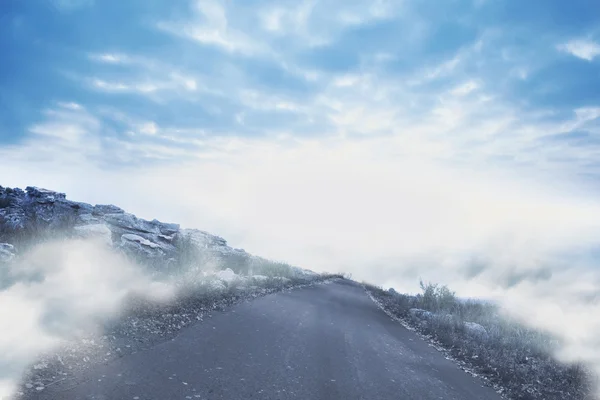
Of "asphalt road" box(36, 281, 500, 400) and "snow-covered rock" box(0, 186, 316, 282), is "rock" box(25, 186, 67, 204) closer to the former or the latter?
"snow-covered rock" box(0, 186, 316, 282)

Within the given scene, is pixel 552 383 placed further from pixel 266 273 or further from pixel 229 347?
pixel 266 273

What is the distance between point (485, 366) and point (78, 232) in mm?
13545

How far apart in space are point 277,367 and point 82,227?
9990mm

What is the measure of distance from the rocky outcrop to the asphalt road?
18.0ft

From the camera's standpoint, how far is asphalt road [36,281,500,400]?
5.62 meters

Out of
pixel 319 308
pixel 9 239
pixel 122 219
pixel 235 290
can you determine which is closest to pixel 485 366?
pixel 319 308

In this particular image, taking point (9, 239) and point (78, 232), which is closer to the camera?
point (9, 239)

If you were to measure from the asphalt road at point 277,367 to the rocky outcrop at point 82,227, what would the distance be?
216 inches

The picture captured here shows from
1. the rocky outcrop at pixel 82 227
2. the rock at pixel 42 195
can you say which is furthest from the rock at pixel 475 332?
the rock at pixel 42 195

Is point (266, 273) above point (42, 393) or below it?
above

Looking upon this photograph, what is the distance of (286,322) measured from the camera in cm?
1134

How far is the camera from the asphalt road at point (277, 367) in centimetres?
562

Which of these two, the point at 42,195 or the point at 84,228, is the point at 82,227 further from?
the point at 42,195

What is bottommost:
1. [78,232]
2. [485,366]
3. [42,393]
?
[42,393]
